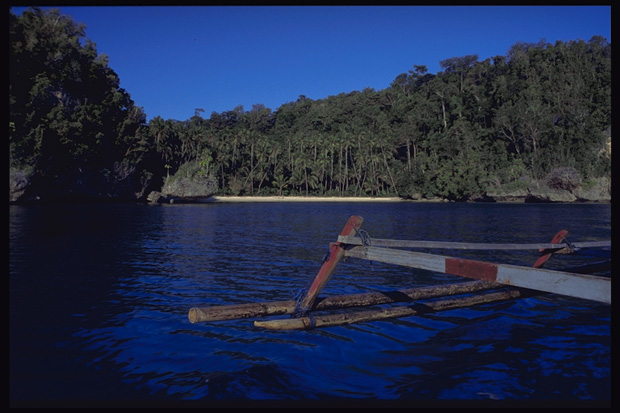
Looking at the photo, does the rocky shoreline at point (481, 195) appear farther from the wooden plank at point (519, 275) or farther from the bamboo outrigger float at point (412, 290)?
the wooden plank at point (519, 275)

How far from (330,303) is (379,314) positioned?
939 mm

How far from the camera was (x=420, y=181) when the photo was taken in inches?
3821

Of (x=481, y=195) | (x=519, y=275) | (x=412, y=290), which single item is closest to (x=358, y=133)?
(x=481, y=195)

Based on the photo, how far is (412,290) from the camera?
25.4ft

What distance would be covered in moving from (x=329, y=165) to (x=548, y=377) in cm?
9837

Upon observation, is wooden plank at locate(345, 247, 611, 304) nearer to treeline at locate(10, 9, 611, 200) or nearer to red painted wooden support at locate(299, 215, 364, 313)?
red painted wooden support at locate(299, 215, 364, 313)

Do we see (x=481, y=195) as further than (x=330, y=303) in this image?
Yes

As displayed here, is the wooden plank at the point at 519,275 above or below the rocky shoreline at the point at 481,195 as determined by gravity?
below

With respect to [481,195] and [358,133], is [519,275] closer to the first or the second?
[481,195]

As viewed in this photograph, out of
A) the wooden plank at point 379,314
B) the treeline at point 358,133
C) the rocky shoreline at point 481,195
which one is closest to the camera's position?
the wooden plank at point 379,314

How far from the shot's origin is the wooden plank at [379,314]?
259 inches

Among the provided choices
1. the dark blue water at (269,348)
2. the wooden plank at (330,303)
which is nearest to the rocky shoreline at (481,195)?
the dark blue water at (269,348)

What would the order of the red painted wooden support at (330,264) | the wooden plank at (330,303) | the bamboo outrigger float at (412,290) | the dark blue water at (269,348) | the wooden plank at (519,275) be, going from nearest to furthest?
the wooden plank at (519,275)
the bamboo outrigger float at (412,290)
the dark blue water at (269,348)
the wooden plank at (330,303)
the red painted wooden support at (330,264)
